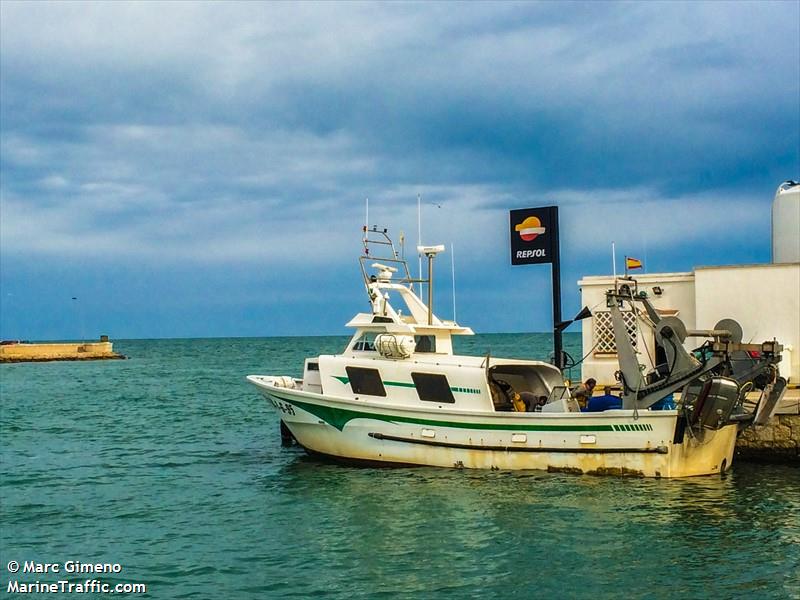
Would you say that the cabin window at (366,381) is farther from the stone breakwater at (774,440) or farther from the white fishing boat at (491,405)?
the stone breakwater at (774,440)

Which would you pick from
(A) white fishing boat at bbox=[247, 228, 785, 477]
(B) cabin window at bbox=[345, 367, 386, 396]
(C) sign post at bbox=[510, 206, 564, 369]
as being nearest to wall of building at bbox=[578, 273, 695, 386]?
(C) sign post at bbox=[510, 206, 564, 369]

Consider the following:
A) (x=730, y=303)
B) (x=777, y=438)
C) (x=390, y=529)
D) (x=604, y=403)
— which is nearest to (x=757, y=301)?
(x=730, y=303)

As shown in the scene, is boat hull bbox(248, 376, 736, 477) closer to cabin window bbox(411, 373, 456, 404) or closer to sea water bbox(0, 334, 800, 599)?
sea water bbox(0, 334, 800, 599)

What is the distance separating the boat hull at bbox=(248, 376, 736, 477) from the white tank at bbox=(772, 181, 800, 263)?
33.9 feet

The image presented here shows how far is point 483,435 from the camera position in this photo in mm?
18828

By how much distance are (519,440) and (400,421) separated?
275cm

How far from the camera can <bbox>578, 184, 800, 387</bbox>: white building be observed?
22.6 meters

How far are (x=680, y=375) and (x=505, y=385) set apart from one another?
4.80m

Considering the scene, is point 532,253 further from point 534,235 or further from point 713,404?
point 713,404

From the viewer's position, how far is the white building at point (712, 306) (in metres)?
22.6

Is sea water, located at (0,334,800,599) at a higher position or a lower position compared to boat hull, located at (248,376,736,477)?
lower

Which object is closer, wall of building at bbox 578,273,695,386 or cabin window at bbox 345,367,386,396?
cabin window at bbox 345,367,386,396

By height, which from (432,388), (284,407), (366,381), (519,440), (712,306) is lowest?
(519,440)

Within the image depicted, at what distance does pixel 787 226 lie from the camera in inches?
1061
